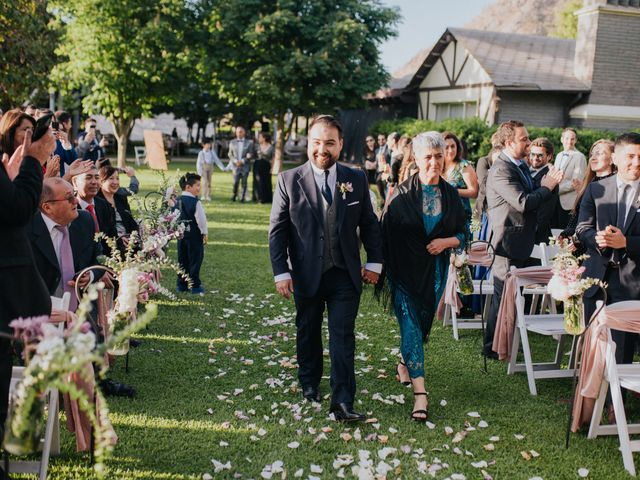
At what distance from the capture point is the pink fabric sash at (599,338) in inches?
180

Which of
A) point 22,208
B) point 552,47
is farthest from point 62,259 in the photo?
point 552,47

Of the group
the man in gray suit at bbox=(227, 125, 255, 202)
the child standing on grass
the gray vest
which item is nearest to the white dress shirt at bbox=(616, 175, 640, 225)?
the gray vest

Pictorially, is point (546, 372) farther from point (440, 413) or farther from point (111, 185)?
point (111, 185)

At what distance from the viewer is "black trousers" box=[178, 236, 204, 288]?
9336mm

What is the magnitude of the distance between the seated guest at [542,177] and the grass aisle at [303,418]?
4.76ft

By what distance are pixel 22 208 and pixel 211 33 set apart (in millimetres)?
30198

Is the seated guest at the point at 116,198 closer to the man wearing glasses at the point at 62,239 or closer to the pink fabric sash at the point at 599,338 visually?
the man wearing glasses at the point at 62,239

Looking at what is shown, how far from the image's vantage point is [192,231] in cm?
931

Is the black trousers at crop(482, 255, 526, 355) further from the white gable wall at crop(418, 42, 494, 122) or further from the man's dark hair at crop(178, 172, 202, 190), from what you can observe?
the white gable wall at crop(418, 42, 494, 122)

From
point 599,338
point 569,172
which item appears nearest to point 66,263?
point 599,338

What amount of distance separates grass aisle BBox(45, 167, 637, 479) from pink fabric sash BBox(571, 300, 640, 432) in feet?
1.51

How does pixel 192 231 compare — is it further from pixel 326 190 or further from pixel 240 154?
pixel 240 154

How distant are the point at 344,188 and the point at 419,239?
2.55 feet

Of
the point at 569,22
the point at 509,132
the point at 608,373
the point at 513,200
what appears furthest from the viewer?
the point at 569,22
